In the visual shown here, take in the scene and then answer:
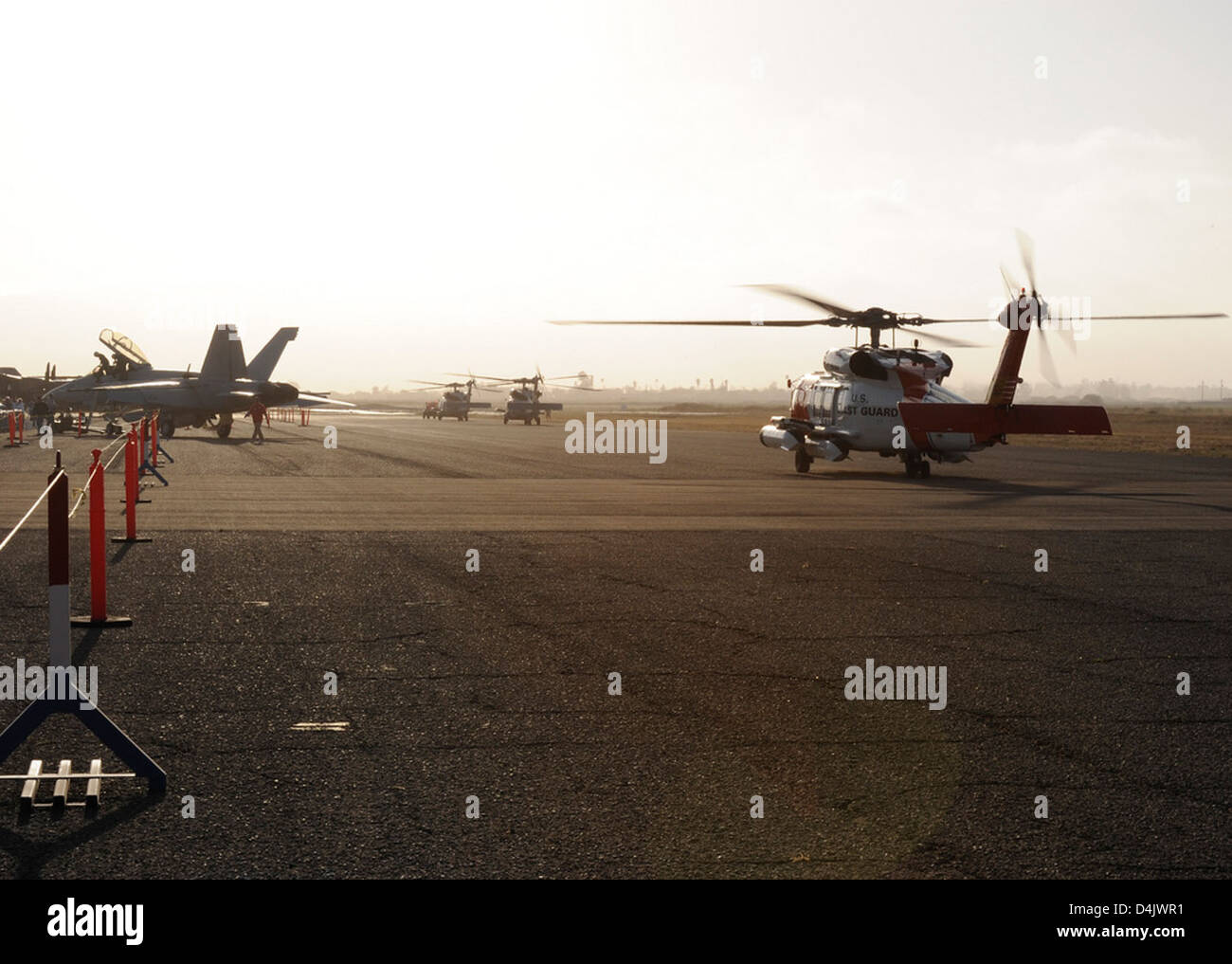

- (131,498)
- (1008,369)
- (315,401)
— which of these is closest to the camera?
(131,498)

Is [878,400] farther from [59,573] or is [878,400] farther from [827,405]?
[59,573]

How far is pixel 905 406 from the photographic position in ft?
92.1

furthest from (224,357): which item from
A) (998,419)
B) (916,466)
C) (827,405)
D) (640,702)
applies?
(640,702)

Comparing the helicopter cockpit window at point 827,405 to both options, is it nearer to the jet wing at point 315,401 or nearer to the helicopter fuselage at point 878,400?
the helicopter fuselage at point 878,400

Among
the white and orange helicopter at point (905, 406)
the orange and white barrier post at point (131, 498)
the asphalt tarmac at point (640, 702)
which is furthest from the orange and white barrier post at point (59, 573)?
the white and orange helicopter at point (905, 406)

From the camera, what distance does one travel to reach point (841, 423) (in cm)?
3070

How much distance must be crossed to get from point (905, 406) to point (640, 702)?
834 inches

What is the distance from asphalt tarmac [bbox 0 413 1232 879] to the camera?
211 inches

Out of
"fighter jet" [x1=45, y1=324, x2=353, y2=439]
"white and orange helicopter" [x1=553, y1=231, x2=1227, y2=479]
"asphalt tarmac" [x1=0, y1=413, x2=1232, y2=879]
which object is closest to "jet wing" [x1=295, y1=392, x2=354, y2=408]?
"fighter jet" [x1=45, y1=324, x2=353, y2=439]

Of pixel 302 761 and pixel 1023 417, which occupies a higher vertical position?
pixel 1023 417
